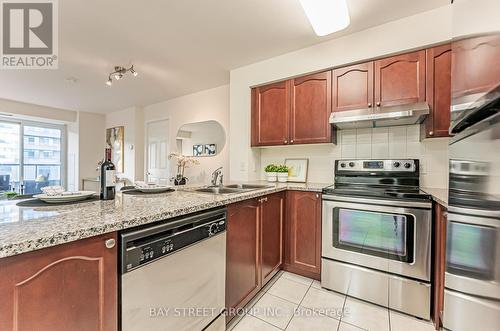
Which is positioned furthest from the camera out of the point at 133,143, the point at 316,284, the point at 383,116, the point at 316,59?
the point at 133,143

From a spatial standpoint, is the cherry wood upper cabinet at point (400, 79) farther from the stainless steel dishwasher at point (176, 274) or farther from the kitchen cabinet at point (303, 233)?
the stainless steel dishwasher at point (176, 274)

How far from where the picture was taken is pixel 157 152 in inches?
175

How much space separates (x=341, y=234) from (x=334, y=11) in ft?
5.80

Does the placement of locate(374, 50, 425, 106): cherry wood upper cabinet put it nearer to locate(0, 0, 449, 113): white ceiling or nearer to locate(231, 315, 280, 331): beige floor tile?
locate(0, 0, 449, 113): white ceiling

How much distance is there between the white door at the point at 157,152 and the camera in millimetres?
4301

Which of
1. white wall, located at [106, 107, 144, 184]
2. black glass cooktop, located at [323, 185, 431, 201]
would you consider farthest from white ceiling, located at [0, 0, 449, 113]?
black glass cooktop, located at [323, 185, 431, 201]

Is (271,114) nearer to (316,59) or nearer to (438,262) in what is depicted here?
(316,59)

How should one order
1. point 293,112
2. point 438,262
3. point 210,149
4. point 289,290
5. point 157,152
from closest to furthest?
point 438,262, point 289,290, point 293,112, point 210,149, point 157,152

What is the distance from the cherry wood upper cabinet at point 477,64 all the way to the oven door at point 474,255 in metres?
0.28

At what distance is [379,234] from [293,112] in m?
1.48

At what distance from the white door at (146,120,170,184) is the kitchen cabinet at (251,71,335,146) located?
2.35 m

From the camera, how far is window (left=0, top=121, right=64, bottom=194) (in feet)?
14.4

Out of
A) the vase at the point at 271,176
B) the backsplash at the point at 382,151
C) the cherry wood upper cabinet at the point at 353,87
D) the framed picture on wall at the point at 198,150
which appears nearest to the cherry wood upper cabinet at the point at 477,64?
the cherry wood upper cabinet at the point at 353,87

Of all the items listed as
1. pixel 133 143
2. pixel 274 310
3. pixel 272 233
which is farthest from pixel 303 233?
pixel 133 143
